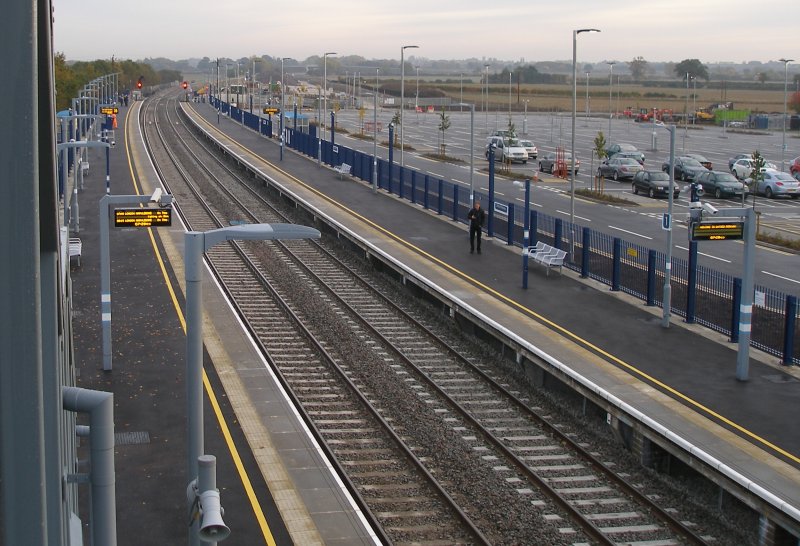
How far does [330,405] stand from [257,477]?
197 inches

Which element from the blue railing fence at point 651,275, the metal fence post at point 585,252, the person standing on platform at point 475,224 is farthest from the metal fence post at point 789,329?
the person standing on platform at point 475,224

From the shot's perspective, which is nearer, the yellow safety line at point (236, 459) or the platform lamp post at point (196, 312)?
the platform lamp post at point (196, 312)

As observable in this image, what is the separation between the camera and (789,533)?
12.6m

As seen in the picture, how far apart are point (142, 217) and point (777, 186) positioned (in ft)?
121

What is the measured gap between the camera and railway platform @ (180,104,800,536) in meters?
15.0

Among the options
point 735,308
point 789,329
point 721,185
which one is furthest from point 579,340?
point 721,185

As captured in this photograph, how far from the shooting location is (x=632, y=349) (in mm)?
20203

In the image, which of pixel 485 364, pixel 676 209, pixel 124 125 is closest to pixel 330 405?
pixel 485 364

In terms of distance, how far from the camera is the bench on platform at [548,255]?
2716cm

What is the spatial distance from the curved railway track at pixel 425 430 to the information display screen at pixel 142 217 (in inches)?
148

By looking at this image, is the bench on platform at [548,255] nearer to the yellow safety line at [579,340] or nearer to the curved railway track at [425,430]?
the yellow safety line at [579,340]

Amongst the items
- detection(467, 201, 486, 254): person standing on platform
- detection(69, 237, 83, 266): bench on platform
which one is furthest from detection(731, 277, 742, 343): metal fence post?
detection(69, 237, 83, 266): bench on platform

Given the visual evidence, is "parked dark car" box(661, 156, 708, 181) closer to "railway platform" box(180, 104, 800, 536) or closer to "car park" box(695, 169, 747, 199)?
"car park" box(695, 169, 747, 199)

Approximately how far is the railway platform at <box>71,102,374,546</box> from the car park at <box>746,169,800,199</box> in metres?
30.8
